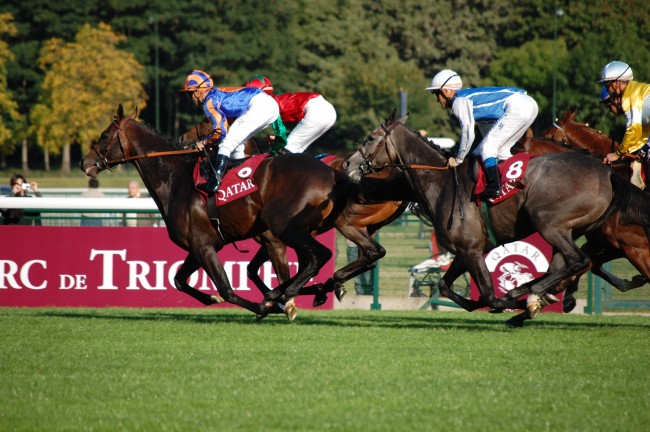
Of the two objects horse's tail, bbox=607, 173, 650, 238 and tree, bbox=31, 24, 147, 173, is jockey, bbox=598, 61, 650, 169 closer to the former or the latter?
horse's tail, bbox=607, 173, 650, 238

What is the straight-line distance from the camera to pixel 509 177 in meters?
9.65

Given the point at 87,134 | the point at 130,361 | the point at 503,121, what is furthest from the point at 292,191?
the point at 87,134

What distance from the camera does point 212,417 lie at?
615 cm

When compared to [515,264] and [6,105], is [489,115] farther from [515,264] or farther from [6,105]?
[6,105]

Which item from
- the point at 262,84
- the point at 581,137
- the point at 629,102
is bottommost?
the point at 581,137

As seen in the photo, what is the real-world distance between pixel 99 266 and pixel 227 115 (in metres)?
4.51

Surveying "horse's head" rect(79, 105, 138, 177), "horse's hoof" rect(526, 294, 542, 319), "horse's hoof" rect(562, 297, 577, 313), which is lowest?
"horse's hoof" rect(562, 297, 577, 313)

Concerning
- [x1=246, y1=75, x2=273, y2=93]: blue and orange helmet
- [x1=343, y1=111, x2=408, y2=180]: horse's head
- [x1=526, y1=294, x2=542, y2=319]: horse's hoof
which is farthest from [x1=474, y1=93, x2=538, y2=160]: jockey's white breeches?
[x1=246, y1=75, x2=273, y2=93]: blue and orange helmet

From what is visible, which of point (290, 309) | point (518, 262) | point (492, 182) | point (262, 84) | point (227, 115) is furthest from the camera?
point (518, 262)

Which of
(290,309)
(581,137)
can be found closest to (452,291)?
(290,309)

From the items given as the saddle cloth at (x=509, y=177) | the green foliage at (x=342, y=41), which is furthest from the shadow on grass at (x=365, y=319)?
the green foliage at (x=342, y=41)

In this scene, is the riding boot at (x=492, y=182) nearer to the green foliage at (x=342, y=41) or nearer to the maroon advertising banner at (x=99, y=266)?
the maroon advertising banner at (x=99, y=266)

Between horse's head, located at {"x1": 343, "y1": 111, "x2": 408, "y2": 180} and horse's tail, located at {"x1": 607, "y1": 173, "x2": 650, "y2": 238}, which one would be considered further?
horse's head, located at {"x1": 343, "y1": 111, "x2": 408, "y2": 180}

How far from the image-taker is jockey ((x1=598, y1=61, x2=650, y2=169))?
10422mm
